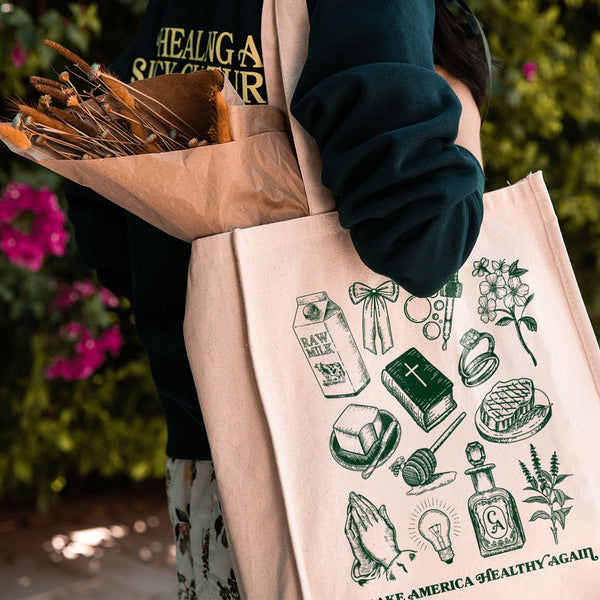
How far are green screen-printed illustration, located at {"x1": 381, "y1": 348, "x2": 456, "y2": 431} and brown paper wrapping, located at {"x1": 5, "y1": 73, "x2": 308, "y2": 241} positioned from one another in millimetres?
249

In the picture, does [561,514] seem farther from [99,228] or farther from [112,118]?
[99,228]

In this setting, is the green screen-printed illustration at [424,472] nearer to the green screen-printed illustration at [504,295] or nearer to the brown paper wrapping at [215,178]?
the green screen-printed illustration at [504,295]

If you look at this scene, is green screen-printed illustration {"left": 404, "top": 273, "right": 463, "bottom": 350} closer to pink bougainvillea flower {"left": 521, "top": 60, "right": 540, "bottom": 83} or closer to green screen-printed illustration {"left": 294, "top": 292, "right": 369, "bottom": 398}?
green screen-printed illustration {"left": 294, "top": 292, "right": 369, "bottom": 398}

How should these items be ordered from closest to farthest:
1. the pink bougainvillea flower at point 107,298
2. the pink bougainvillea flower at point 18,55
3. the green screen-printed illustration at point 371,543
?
the green screen-printed illustration at point 371,543
the pink bougainvillea flower at point 18,55
the pink bougainvillea flower at point 107,298

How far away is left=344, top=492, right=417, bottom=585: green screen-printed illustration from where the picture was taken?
103 centimetres

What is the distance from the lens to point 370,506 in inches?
40.9

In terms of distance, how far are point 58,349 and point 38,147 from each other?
197 centimetres

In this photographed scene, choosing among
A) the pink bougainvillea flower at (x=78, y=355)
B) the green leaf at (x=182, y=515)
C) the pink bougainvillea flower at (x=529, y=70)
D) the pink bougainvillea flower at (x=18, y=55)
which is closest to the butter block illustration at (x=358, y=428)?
the green leaf at (x=182, y=515)

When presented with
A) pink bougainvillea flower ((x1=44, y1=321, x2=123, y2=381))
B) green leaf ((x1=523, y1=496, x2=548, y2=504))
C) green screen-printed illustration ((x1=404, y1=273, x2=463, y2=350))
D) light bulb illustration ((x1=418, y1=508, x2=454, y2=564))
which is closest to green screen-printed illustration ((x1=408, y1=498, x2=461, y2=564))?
light bulb illustration ((x1=418, y1=508, x2=454, y2=564))

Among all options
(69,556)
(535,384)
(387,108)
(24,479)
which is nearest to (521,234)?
(535,384)

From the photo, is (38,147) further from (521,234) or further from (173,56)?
(521,234)

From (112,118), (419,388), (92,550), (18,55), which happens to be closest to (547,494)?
(419,388)

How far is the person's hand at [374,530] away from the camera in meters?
1.04

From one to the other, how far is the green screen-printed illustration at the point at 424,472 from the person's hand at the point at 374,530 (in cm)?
5
